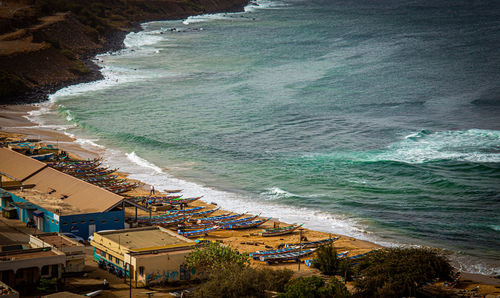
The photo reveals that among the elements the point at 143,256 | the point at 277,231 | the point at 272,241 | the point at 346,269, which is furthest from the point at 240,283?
the point at 277,231

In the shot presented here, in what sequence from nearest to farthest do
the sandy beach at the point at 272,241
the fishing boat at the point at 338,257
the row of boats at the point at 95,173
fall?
the sandy beach at the point at 272,241 < the fishing boat at the point at 338,257 < the row of boats at the point at 95,173

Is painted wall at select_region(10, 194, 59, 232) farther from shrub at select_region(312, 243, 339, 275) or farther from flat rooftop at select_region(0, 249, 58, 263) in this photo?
shrub at select_region(312, 243, 339, 275)

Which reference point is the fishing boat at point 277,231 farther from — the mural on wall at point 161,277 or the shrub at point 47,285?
the shrub at point 47,285

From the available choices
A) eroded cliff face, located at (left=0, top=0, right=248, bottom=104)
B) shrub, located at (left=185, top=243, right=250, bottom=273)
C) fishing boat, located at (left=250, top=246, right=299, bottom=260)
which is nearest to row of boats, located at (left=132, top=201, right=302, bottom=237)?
fishing boat, located at (left=250, top=246, right=299, bottom=260)

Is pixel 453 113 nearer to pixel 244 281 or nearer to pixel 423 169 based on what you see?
pixel 423 169

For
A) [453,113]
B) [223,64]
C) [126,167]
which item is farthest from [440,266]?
[223,64]

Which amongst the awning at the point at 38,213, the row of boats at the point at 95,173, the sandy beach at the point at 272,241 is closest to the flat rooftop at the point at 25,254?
the awning at the point at 38,213
